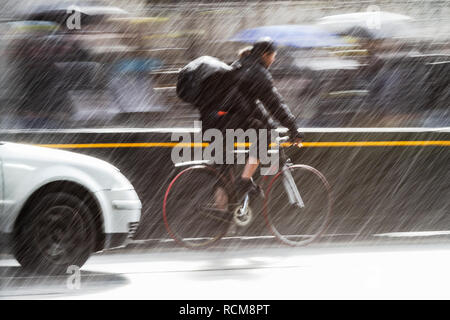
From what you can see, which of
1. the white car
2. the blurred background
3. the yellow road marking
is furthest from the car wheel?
the blurred background

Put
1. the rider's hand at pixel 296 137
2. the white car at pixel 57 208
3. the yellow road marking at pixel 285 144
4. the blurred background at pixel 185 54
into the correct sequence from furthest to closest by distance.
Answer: the yellow road marking at pixel 285 144, the blurred background at pixel 185 54, the rider's hand at pixel 296 137, the white car at pixel 57 208

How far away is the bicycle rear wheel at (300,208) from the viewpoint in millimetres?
7445

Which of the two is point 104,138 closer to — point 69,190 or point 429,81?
point 69,190

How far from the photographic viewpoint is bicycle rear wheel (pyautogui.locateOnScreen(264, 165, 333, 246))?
7445 millimetres

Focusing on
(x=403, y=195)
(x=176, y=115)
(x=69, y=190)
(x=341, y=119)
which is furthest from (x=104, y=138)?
(x=403, y=195)

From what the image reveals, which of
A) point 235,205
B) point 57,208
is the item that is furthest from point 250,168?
point 57,208

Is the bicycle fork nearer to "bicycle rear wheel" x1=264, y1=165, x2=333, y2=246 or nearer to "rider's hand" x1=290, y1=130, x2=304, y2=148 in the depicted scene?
"bicycle rear wheel" x1=264, y1=165, x2=333, y2=246

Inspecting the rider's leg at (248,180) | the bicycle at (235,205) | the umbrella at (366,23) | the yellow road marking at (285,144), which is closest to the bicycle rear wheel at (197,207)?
the bicycle at (235,205)

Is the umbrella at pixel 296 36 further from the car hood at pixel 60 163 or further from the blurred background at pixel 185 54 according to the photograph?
the car hood at pixel 60 163

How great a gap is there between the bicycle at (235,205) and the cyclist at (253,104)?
0.20m

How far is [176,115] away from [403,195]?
2.50 metres

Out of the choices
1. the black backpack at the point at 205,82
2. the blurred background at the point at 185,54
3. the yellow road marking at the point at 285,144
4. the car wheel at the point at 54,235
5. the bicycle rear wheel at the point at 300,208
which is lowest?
the car wheel at the point at 54,235

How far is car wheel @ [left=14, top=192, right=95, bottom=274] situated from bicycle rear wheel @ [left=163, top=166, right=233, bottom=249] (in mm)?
1386

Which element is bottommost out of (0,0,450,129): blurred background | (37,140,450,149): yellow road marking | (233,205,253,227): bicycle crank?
(233,205,253,227): bicycle crank
